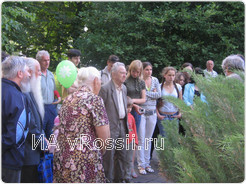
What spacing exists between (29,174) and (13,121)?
821mm

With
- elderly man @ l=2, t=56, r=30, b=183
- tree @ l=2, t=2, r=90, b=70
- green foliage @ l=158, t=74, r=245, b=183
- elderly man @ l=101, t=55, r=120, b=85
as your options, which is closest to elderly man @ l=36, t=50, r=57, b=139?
elderly man @ l=101, t=55, r=120, b=85

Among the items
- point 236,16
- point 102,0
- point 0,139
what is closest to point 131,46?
point 102,0

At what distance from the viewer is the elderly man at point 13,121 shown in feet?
9.33

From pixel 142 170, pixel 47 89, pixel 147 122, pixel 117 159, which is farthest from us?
pixel 147 122

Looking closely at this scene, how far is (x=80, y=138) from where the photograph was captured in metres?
3.21

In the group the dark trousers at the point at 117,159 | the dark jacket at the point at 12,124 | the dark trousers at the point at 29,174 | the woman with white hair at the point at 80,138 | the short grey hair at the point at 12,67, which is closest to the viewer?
the dark jacket at the point at 12,124

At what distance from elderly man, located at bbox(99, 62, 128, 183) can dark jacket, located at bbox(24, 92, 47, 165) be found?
5.18 ft

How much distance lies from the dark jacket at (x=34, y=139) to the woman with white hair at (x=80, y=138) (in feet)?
0.69

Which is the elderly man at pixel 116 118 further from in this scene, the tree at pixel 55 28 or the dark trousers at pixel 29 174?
the tree at pixel 55 28

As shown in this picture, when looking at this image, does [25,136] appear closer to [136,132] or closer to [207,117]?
[207,117]

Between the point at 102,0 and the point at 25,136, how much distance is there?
9.70 m

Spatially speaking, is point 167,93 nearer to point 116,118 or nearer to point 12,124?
point 116,118

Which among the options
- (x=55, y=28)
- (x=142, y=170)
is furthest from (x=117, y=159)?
(x=55, y=28)

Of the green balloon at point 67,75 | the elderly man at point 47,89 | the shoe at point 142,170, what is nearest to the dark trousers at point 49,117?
the elderly man at point 47,89
